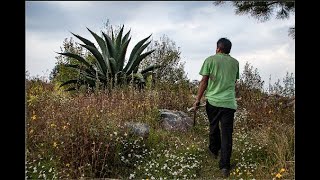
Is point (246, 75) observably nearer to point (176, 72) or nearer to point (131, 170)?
point (176, 72)

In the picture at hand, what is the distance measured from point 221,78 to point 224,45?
42cm

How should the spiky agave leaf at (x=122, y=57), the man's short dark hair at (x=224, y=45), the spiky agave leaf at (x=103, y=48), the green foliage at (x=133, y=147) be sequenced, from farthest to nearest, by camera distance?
the spiky agave leaf at (x=122, y=57) → the spiky agave leaf at (x=103, y=48) → the man's short dark hair at (x=224, y=45) → the green foliage at (x=133, y=147)

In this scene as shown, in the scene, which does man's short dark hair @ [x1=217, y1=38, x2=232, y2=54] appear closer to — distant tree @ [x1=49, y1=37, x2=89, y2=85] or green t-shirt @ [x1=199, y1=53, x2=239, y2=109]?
green t-shirt @ [x1=199, y1=53, x2=239, y2=109]

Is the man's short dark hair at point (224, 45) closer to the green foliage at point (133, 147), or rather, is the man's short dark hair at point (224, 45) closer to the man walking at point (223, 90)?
the man walking at point (223, 90)

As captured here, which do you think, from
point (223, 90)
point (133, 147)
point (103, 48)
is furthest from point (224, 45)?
point (103, 48)

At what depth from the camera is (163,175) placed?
5406 millimetres

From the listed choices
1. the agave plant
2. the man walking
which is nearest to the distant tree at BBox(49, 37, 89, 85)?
the agave plant

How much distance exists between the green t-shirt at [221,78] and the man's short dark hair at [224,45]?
7cm

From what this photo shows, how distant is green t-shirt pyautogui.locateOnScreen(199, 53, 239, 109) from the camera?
5547 millimetres

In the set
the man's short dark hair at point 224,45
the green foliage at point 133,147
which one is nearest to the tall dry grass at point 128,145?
the green foliage at point 133,147

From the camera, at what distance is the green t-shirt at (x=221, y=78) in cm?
555

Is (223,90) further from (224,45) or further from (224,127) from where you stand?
(224,45)
